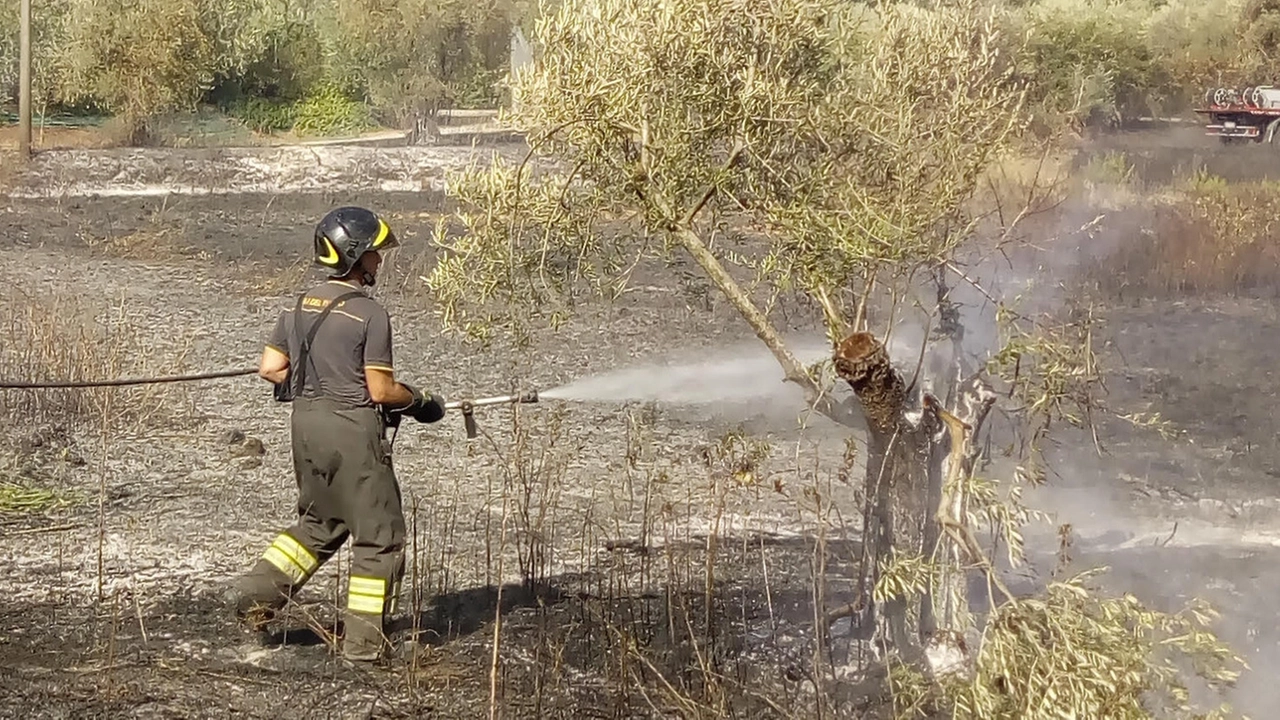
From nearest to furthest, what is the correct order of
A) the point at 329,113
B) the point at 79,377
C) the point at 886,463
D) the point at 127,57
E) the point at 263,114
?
1. the point at 886,463
2. the point at 79,377
3. the point at 127,57
4. the point at 263,114
5. the point at 329,113

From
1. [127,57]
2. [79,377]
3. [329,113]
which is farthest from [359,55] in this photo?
[79,377]

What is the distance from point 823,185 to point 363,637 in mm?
2485

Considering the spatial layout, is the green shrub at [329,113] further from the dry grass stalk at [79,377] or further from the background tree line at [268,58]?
the dry grass stalk at [79,377]

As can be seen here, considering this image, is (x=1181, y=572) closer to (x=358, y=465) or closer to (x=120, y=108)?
(x=358, y=465)

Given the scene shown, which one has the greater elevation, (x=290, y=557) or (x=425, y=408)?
(x=425, y=408)

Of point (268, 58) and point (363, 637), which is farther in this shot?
point (268, 58)

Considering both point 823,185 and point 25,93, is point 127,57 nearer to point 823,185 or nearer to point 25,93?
point 25,93

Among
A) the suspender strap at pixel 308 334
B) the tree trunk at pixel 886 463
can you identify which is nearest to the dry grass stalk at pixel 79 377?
the suspender strap at pixel 308 334

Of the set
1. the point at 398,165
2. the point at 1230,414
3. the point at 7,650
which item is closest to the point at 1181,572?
the point at 1230,414

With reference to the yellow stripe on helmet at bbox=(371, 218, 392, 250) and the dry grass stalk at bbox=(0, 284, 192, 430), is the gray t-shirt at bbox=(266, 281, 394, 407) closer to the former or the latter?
the yellow stripe on helmet at bbox=(371, 218, 392, 250)

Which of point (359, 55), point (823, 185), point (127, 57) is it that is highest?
point (823, 185)

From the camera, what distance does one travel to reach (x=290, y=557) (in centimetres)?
568

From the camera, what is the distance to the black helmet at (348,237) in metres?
5.33

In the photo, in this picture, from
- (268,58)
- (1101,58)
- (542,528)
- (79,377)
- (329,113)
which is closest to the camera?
→ (542,528)
